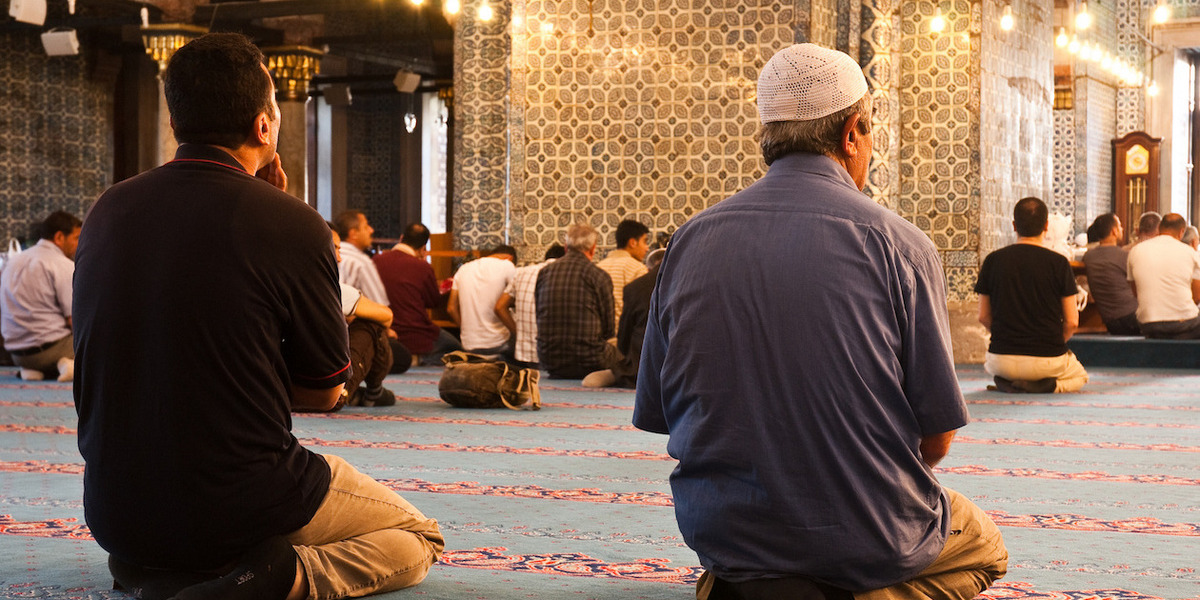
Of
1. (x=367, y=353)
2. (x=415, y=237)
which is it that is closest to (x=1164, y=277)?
(x=415, y=237)

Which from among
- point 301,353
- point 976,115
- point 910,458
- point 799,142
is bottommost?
point 910,458

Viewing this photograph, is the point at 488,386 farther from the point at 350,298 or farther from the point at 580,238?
the point at 580,238

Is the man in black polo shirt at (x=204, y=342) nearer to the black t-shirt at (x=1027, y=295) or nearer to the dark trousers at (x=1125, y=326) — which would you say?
the black t-shirt at (x=1027, y=295)

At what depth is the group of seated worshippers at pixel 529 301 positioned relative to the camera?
6711 mm

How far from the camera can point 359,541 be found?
2230mm

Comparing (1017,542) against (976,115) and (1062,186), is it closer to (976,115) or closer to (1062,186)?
(976,115)

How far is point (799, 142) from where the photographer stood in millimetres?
1801

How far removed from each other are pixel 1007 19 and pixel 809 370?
7.52m

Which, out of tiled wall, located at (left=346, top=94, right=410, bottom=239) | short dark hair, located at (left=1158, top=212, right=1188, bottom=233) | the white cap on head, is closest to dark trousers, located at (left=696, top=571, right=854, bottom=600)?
the white cap on head

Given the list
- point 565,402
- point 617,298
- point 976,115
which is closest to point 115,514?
point 565,402

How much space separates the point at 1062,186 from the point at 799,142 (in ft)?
45.3

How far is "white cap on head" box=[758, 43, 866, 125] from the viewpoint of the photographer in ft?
5.75

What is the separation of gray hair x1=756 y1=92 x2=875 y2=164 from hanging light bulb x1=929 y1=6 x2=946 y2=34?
6835 millimetres

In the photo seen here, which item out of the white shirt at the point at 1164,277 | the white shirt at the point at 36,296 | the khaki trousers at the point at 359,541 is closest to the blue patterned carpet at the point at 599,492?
the khaki trousers at the point at 359,541
